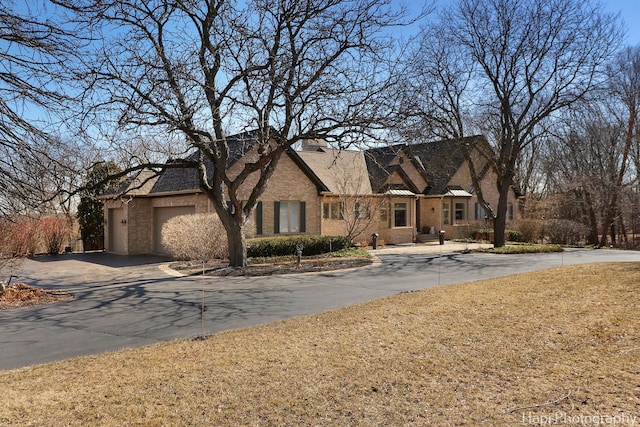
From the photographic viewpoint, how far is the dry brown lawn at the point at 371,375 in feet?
15.2

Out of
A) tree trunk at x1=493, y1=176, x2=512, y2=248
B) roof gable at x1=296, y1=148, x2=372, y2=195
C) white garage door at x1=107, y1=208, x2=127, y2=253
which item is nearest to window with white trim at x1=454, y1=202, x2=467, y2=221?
tree trunk at x1=493, y1=176, x2=512, y2=248

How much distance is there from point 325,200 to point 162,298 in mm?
15314

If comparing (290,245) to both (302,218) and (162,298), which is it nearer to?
(302,218)

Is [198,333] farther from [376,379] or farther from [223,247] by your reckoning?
[223,247]

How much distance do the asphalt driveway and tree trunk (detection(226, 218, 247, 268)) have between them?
2105mm

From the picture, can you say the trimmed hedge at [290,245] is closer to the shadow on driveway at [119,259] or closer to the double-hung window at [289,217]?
the double-hung window at [289,217]

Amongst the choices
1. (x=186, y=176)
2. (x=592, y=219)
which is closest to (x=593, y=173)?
(x=592, y=219)

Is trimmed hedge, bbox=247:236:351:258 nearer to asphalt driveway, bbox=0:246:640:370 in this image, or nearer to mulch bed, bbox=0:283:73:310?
asphalt driveway, bbox=0:246:640:370

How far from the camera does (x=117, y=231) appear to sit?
25.1 meters

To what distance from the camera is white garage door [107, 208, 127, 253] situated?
24172 millimetres

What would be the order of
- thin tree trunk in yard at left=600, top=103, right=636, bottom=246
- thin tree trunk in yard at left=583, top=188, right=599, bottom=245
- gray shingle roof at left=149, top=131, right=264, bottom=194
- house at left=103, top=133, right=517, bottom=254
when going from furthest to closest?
1. thin tree trunk in yard at left=583, top=188, right=599, bottom=245
2. thin tree trunk in yard at left=600, top=103, right=636, bottom=246
3. house at left=103, top=133, right=517, bottom=254
4. gray shingle roof at left=149, top=131, right=264, bottom=194

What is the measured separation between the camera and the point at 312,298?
11.6 m

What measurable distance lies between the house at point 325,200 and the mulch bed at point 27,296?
6116 mm

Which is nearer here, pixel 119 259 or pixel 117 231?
pixel 119 259
